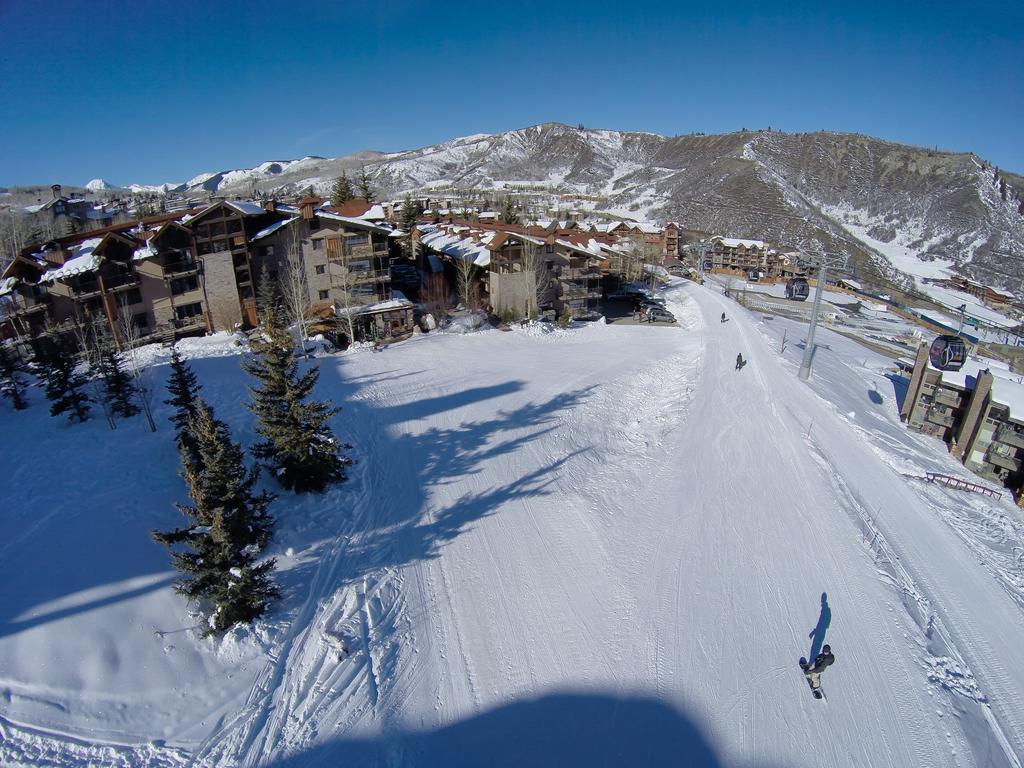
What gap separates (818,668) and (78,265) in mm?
36044

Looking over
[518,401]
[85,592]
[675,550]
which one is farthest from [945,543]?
[85,592]

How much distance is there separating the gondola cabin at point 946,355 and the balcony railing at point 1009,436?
4329 millimetres

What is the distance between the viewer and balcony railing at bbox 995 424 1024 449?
2153cm

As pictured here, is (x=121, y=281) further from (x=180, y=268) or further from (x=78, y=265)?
(x=180, y=268)

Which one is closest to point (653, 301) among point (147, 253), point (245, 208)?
point (245, 208)

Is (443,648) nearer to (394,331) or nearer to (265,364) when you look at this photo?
(265,364)

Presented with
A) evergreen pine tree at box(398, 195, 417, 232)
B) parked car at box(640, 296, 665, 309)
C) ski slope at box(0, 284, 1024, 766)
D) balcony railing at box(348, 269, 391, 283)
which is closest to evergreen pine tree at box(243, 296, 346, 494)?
ski slope at box(0, 284, 1024, 766)

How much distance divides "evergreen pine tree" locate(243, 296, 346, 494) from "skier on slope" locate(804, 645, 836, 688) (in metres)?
13.1

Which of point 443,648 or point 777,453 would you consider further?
point 777,453

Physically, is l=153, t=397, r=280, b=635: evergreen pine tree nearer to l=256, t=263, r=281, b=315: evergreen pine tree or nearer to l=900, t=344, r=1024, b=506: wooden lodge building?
l=256, t=263, r=281, b=315: evergreen pine tree

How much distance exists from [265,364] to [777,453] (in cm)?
1874

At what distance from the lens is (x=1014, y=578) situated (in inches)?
603

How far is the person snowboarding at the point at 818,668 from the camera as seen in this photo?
10.2 metres

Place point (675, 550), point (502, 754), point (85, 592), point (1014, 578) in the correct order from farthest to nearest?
point (1014, 578) → point (675, 550) → point (85, 592) → point (502, 754)
